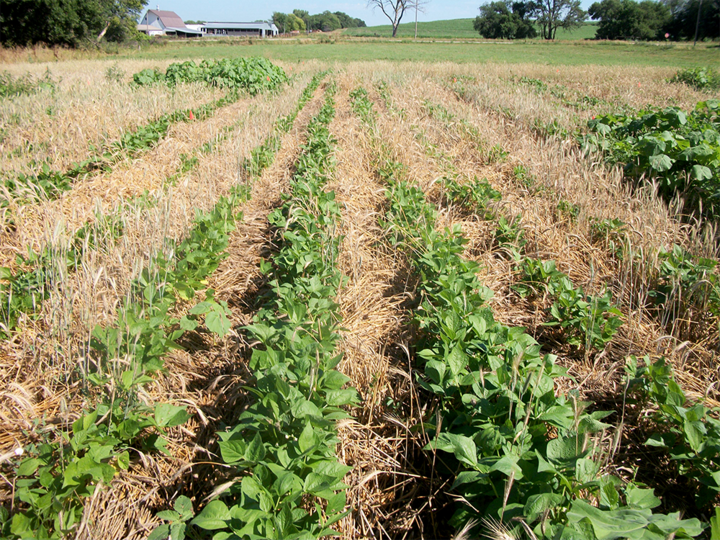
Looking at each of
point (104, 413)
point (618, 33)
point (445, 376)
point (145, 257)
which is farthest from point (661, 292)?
point (618, 33)

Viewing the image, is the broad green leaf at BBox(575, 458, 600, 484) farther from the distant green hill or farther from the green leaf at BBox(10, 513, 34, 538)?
the distant green hill

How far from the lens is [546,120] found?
324 inches

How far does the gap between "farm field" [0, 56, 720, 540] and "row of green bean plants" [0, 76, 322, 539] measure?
0.01 meters

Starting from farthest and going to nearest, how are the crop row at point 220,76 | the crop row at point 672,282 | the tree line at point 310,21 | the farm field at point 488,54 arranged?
1. the tree line at point 310,21
2. the farm field at point 488,54
3. the crop row at point 220,76
4. the crop row at point 672,282

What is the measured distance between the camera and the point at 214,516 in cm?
142

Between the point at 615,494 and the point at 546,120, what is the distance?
833 centimetres

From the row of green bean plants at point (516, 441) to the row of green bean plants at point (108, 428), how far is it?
1.25 m

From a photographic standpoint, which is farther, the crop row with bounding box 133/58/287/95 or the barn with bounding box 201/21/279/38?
the barn with bounding box 201/21/279/38

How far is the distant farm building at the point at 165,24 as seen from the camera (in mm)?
93875

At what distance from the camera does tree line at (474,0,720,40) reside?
53.8 metres

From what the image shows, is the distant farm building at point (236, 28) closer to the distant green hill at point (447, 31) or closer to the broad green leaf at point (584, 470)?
the distant green hill at point (447, 31)

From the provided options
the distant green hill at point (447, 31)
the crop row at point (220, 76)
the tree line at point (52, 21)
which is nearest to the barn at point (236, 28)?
the distant green hill at point (447, 31)

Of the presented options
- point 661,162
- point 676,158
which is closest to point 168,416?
point 661,162

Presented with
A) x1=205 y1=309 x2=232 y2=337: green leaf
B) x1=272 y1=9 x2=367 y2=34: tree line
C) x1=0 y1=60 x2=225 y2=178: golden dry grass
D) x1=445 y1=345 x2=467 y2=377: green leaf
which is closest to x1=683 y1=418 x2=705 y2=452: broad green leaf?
x1=445 y1=345 x2=467 y2=377: green leaf
